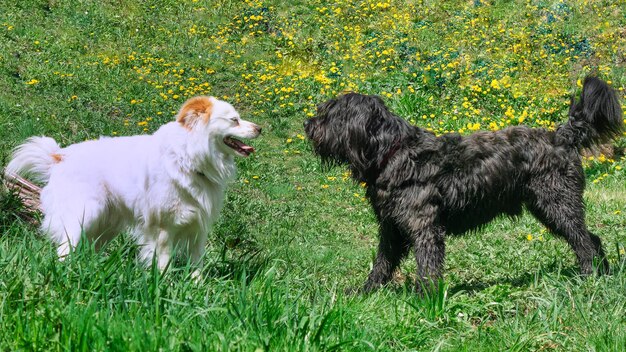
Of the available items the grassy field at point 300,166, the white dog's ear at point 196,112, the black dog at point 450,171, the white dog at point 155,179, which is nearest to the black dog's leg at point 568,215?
the black dog at point 450,171

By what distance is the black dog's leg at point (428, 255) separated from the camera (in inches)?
209

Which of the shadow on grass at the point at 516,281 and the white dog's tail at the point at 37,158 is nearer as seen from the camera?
the white dog's tail at the point at 37,158

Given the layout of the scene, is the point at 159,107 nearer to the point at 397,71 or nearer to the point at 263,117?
the point at 263,117

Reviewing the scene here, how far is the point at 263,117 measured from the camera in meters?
11.5

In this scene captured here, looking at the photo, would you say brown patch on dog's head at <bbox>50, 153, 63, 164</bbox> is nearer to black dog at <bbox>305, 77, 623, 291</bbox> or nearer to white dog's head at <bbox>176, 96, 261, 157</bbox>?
white dog's head at <bbox>176, 96, 261, 157</bbox>

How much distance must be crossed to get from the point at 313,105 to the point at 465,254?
216 inches

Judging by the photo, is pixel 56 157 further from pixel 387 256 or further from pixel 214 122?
pixel 387 256

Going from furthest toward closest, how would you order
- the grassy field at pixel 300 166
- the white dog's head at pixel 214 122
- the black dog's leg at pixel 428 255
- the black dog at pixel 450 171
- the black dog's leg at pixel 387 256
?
the black dog's leg at pixel 387 256, the black dog at pixel 450 171, the black dog's leg at pixel 428 255, the white dog's head at pixel 214 122, the grassy field at pixel 300 166

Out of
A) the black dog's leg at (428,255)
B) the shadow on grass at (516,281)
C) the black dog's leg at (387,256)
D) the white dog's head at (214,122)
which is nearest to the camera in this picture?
the white dog's head at (214,122)

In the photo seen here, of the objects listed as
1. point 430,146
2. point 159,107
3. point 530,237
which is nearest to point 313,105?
point 159,107

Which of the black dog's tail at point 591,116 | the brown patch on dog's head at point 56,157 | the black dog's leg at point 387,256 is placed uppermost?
the brown patch on dog's head at point 56,157

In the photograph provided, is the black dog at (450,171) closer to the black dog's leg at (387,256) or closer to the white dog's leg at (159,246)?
the black dog's leg at (387,256)

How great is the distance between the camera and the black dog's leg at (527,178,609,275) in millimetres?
5652

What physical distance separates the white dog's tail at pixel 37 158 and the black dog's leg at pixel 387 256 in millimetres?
2371
